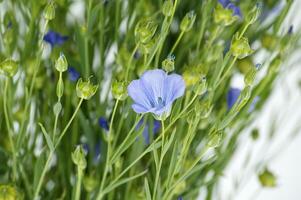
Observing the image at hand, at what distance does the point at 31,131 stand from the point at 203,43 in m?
0.17

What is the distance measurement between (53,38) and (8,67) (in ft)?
0.26

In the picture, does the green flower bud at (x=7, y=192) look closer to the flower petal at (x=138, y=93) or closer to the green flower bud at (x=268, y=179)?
the flower petal at (x=138, y=93)

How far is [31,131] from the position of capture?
1.79ft

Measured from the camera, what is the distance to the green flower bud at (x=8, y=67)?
17.2 inches

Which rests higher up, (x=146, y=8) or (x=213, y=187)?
(x=146, y=8)

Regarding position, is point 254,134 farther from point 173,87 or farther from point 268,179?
point 173,87

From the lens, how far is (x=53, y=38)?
509mm

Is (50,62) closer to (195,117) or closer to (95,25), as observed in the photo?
(95,25)

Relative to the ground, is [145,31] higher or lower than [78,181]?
higher

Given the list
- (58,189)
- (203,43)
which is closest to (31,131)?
(58,189)

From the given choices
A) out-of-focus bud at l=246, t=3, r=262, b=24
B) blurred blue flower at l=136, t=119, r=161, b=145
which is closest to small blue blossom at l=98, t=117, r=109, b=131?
blurred blue flower at l=136, t=119, r=161, b=145

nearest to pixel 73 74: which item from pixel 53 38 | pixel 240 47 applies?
pixel 53 38

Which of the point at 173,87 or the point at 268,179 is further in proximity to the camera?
the point at 268,179

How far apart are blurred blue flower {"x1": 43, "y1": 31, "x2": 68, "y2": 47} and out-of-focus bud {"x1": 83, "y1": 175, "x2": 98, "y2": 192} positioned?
0.36 ft
